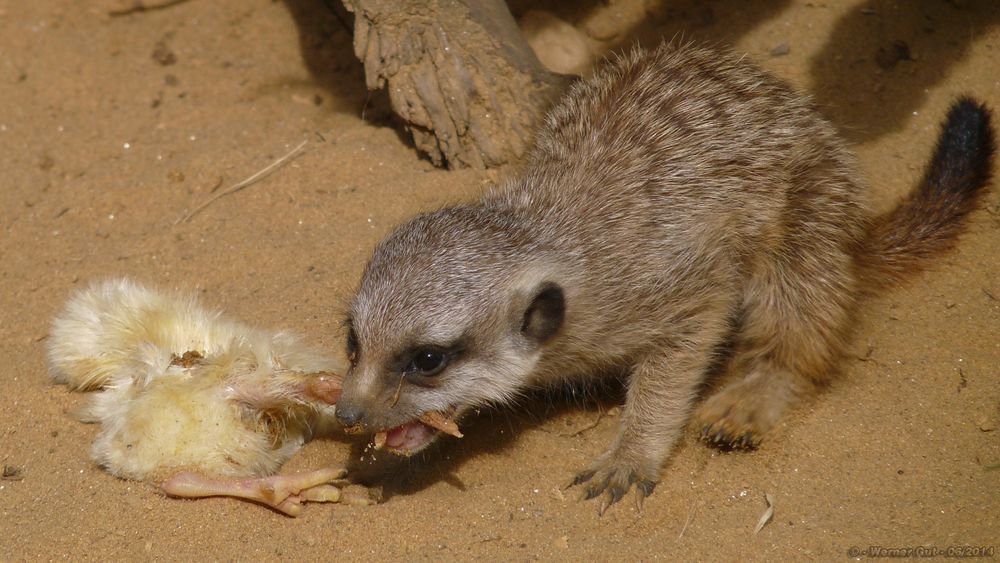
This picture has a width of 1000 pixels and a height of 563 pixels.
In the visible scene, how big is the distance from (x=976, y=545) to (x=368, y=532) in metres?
1.82

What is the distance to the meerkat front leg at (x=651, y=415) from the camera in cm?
331

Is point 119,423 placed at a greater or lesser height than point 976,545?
lesser

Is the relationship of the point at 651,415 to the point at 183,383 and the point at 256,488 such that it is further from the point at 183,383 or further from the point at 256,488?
the point at 183,383

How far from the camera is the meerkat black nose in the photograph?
2.92 m

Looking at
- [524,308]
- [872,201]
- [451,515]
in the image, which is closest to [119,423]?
[451,515]

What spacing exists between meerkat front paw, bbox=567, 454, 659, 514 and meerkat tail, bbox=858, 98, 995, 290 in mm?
1351

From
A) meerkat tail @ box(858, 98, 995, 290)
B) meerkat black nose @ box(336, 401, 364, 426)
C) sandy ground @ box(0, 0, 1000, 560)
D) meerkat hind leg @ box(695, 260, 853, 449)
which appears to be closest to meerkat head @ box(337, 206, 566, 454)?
meerkat black nose @ box(336, 401, 364, 426)

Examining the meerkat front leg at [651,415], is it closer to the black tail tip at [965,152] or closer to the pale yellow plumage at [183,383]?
the pale yellow plumage at [183,383]

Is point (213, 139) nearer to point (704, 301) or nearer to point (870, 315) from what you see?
point (704, 301)

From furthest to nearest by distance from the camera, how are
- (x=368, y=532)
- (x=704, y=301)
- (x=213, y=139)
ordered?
(x=213, y=139), (x=704, y=301), (x=368, y=532)

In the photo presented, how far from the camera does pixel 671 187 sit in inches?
140

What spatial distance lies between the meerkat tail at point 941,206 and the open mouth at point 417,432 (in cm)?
192

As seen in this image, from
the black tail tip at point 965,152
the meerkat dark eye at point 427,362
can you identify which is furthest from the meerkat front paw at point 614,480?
the black tail tip at point 965,152

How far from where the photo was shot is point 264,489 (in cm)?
305
